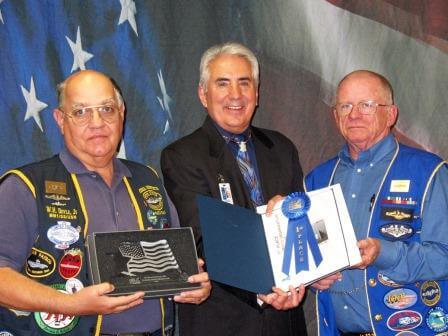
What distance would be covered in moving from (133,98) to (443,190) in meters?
1.75

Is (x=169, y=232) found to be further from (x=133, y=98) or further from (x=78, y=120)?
(x=133, y=98)

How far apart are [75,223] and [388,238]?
56.4 inches

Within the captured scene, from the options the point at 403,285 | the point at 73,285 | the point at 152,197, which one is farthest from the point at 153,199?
the point at 403,285

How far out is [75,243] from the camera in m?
2.37

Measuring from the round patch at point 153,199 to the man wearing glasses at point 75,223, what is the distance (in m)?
0.01

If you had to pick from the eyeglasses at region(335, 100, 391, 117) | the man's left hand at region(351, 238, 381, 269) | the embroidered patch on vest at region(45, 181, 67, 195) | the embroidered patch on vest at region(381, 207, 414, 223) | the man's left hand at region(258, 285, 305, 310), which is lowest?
the man's left hand at region(258, 285, 305, 310)

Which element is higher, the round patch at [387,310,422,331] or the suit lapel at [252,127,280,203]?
the suit lapel at [252,127,280,203]

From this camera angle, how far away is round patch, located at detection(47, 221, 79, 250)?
233 centimetres

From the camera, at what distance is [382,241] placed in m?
2.57

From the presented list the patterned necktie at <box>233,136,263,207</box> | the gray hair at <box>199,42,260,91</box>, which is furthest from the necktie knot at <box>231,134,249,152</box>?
the gray hair at <box>199,42,260,91</box>

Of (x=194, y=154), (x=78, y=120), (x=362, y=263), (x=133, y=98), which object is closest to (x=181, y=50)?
(x=133, y=98)

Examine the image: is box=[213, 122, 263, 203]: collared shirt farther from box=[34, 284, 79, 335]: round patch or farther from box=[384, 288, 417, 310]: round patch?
box=[34, 284, 79, 335]: round patch

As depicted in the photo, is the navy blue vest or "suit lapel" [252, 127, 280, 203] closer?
the navy blue vest

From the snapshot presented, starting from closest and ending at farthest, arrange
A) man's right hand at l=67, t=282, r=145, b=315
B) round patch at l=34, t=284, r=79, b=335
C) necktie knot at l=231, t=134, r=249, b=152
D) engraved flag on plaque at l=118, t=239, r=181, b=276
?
man's right hand at l=67, t=282, r=145, b=315 < engraved flag on plaque at l=118, t=239, r=181, b=276 < round patch at l=34, t=284, r=79, b=335 < necktie knot at l=231, t=134, r=249, b=152
